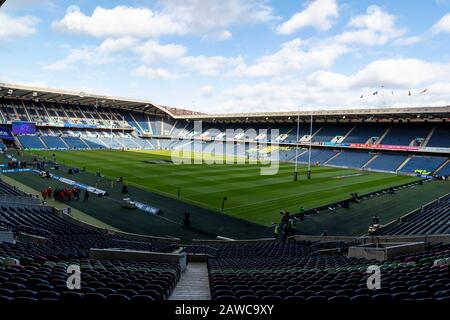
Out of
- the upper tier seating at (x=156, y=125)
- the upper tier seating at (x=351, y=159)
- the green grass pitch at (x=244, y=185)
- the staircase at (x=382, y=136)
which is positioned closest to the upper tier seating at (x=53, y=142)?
the green grass pitch at (x=244, y=185)

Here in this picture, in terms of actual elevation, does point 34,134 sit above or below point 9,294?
above

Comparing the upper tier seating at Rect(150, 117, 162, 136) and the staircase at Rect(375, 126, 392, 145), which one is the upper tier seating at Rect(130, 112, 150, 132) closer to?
the upper tier seating at Rect(150, 117, 162, 136)

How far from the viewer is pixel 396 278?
23.2ft

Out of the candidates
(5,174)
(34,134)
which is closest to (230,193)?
(5,174)

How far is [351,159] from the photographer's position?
225ft

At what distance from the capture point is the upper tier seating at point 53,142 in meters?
81.7

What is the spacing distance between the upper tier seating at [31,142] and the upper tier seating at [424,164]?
77949 mm

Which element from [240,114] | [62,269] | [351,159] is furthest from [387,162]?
[62,269]

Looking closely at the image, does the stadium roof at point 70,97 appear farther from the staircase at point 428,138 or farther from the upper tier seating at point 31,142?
the staircase at point 428,138

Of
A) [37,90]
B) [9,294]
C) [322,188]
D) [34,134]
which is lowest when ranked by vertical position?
[322,188]

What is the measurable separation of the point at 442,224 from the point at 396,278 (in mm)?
17366

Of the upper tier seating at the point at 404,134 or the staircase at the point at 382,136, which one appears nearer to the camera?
the upper tier seating at the point at 404,134

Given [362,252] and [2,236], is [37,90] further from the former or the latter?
[362,252]

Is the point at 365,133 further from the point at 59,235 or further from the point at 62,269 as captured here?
the point at 62,269
